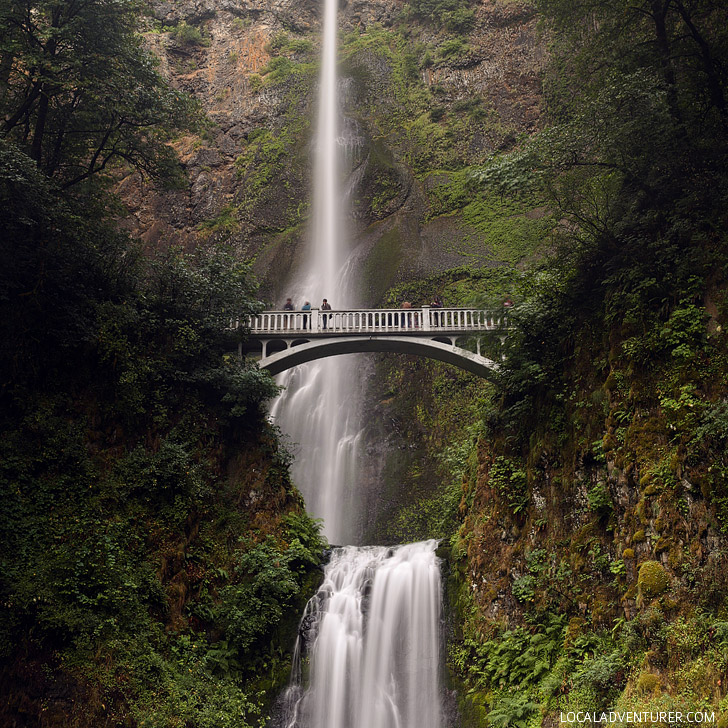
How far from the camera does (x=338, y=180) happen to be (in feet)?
121

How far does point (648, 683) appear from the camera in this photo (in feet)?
25.2

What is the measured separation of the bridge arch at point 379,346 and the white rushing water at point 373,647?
5.37 metres

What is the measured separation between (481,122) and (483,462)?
2585 cm

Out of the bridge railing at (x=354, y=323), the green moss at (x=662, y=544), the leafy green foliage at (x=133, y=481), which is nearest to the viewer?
the green moss at (x=662, y=544)

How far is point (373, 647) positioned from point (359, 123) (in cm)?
3205

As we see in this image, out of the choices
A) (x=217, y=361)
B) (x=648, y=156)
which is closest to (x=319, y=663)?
(x=217, y=361)

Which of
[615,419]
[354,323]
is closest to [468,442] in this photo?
[354,323]

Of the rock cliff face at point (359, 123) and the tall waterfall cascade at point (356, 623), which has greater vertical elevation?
the rock cliff face at point (359, 123)

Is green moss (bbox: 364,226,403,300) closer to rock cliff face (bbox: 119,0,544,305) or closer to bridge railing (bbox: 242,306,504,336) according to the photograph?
rock cliff face (bbox: 119,0,544,305)

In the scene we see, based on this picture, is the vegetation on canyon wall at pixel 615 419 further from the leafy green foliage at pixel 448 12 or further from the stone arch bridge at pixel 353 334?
the leafy green foliage at pixel 448 12

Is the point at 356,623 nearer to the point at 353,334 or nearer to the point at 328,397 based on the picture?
the point at 353,334

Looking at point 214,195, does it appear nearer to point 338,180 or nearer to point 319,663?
point 338,180

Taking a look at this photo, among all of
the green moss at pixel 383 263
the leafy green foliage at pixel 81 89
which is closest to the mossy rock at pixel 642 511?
the leafy green foliage at pixel 81 89

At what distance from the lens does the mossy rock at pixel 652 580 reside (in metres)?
8.39
